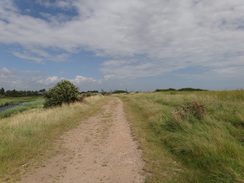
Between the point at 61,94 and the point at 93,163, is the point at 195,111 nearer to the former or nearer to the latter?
the point at 93,163

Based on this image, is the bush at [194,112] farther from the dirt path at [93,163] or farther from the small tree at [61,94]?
the small tree at [61,94]

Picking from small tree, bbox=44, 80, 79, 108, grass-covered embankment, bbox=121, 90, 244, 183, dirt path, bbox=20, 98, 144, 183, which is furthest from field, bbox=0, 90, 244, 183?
small tree, bbox=44, 80, 79, 108

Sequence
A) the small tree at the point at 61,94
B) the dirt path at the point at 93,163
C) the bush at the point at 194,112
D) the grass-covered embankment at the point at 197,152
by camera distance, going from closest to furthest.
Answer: the grass-covered embankment at the point at 197,152, the dirt path at the point at 93,163, the bush at the point at 194,112, the small tree at the point at 61,94

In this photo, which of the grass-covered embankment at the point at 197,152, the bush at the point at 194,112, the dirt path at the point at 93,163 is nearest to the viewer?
the grass-covered embankment at the point at 197,152

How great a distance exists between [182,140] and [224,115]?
10.2 ft

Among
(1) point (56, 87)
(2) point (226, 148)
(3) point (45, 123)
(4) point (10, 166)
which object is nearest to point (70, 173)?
(4) point (10, 166)

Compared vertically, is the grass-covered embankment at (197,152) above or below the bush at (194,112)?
below

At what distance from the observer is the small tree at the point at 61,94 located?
20219 mm

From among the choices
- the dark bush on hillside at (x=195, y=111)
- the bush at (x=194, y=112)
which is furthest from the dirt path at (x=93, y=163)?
the dark bush on hillside at (x=195, y=111)

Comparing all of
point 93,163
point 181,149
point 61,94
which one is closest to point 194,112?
point 181,149

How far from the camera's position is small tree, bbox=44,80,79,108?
20.2 metres

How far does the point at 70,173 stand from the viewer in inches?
177

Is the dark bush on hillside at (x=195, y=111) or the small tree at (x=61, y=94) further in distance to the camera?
the small tree at (x=61, y=94)

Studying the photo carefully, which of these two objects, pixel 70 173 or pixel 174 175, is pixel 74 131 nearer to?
pixel 70 173
